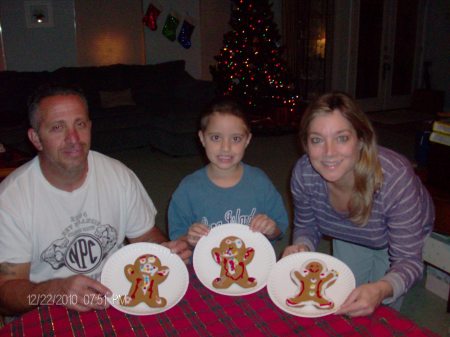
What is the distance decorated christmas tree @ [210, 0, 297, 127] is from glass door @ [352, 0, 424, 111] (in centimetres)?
197

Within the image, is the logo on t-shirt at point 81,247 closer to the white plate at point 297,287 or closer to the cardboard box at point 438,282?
the white plate at point 297,287

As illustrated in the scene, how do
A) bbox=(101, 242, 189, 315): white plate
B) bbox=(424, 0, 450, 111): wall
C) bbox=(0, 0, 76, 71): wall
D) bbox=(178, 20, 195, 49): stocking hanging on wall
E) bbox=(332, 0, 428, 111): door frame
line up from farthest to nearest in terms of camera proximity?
bbox=(424, 0, 450, 111): wall, bbox=(332, 0, 428, 111): door frame, bbox=(178, 20, 195, 49): stocking hanging on wall, bbox=(0, 0, 76, 71): wall, bbox=(101, 242, 189, 315): white plate

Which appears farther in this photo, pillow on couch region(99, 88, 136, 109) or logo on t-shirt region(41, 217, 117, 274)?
pillow on couch region(99, 88, 136, 109)

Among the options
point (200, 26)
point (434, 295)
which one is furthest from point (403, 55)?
point (434, 295)

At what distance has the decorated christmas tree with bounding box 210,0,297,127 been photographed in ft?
21.4

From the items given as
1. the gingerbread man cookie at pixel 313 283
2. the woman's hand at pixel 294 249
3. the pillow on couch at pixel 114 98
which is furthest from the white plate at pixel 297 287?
the pillow on couch at pixel 114 98

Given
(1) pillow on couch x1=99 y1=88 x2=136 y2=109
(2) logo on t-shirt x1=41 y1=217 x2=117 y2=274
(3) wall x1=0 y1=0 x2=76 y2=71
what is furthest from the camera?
(3) wall x1=0 y1=0 x2=76 y2=71

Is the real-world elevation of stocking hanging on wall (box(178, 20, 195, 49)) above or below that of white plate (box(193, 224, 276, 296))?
above

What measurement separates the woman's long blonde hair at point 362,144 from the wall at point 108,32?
5.85 m

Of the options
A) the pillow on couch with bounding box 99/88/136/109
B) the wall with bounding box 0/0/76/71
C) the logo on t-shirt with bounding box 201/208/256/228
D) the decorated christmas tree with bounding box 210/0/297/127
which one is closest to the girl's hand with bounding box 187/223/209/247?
the logo on t-shirt with bounding box 201/208/256/228

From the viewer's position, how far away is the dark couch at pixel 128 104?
5379mm
